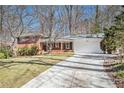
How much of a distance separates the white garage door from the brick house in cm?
58

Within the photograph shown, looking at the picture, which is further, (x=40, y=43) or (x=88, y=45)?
(x=40, y=43)

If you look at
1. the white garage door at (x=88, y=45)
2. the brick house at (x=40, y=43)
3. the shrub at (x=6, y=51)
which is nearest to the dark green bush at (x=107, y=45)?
the white garage door at (x=88, y=45)

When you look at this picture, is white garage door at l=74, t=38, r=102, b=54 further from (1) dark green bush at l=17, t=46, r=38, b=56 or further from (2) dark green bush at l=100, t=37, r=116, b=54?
(1) dark green bush at l=17, t=46, r=38, b=56

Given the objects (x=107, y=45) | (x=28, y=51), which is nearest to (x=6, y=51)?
(x=28, y=51)

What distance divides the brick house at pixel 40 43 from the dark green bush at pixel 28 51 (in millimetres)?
173

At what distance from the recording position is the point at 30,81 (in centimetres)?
818

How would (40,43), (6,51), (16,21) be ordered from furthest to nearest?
(6,51) → (40,43) → (16,21)

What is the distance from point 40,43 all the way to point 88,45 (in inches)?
A: 109

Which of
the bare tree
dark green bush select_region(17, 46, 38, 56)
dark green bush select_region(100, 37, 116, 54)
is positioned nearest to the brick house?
dark green bush select_region(17, 46, 38, 56)

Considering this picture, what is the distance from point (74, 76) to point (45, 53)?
5.73 metres

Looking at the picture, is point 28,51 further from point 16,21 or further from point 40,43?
point 16,21

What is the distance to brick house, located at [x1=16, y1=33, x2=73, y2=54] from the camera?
15008 mm

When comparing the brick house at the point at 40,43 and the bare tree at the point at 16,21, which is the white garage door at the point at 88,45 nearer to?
the brick house at the point at 40,43

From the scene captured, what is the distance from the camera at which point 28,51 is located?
51.3 ft
